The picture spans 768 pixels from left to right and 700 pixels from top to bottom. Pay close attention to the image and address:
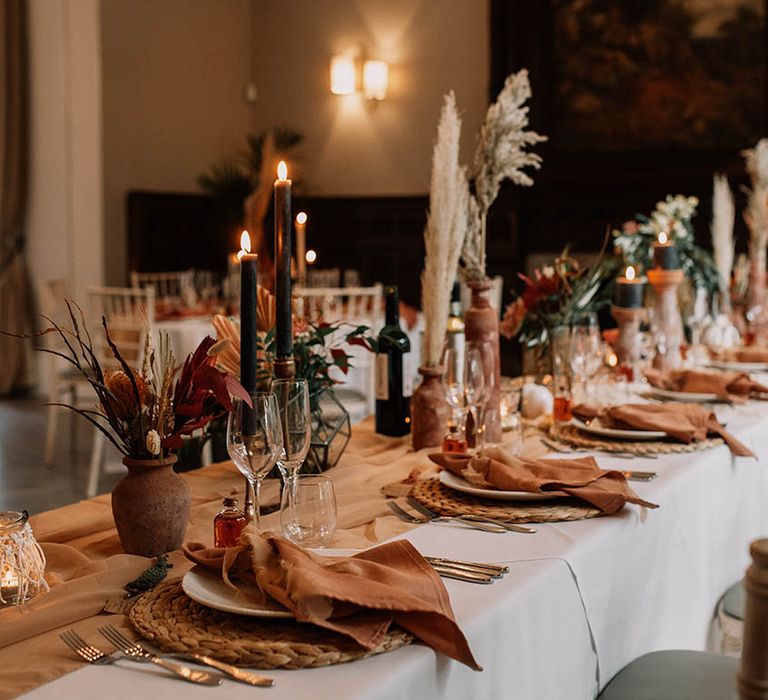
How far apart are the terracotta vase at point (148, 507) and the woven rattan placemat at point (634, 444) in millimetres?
1031

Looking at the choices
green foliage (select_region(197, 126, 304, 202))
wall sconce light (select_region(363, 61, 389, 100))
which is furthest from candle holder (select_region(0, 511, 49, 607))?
wall sconce light (select_region(363, 61, 389, 100))

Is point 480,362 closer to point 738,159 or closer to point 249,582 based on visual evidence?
point 249,582

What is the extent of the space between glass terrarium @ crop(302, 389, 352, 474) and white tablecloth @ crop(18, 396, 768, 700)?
471mm

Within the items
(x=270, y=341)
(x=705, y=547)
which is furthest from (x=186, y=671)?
(x=705, y=547)

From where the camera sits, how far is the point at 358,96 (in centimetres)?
912

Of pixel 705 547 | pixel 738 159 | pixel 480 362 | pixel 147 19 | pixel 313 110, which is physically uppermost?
pixel 147 19

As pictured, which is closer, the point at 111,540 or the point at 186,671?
the point at 186,671

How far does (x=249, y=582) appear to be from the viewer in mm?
1217

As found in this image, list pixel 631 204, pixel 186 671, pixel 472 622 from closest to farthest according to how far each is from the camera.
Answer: pixel 186 671 < pixel 472 622 < pixel 631 204

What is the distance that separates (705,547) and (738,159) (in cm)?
611

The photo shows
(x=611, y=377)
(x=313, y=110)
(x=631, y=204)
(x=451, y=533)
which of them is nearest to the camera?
(x=451, y=533)

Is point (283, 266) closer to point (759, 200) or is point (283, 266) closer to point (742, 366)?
point (742, 366)

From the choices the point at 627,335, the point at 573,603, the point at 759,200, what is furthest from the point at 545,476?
the point at 759,200

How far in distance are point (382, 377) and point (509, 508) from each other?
2.55 feet
